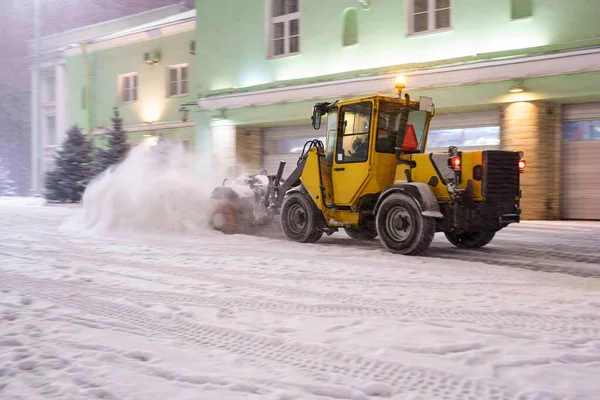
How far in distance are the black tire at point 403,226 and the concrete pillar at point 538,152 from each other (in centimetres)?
748

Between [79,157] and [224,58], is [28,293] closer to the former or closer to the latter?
[224,58]

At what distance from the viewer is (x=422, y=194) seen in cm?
830

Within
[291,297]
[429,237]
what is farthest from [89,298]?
[429,237]

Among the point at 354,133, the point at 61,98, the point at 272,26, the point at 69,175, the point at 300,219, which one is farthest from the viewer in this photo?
the point at 61,98

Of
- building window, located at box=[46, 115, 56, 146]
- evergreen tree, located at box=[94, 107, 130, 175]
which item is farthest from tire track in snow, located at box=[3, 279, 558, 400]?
building window, located at box=[46, 115, 56, 146]

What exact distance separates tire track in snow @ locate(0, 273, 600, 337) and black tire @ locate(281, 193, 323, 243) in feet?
13.1

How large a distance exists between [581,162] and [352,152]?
8.36m

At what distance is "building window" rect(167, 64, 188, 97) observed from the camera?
25.7 meters

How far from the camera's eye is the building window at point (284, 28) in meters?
20.1

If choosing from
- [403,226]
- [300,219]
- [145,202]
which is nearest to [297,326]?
[403,226]

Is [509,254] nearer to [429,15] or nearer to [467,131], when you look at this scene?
[467,131]

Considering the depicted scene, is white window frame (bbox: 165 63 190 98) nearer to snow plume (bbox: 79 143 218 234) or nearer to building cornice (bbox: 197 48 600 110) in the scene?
building cornice (bbox: 197 48 600 110)

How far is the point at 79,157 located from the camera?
2423 cm

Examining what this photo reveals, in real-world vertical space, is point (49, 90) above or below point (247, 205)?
above
